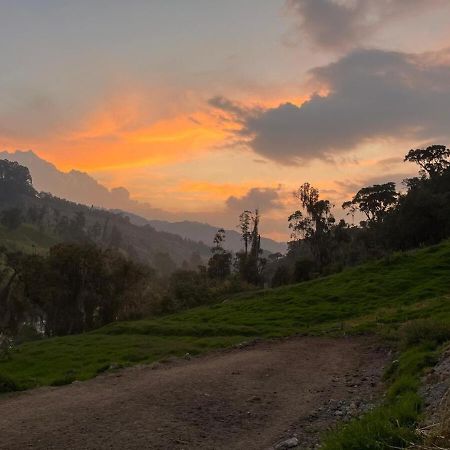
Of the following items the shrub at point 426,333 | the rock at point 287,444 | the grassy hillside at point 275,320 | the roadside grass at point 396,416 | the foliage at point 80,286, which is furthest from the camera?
the foliage at point 80,286

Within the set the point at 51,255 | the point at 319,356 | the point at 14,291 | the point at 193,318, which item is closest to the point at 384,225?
the point at 193,318

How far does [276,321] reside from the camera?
3450 cm

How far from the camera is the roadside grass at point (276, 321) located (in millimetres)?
25922

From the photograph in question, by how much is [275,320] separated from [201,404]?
2134cm

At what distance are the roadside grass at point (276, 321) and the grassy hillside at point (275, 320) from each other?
0.06m

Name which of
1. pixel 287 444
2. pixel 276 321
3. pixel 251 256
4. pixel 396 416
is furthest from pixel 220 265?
pixel 396 416

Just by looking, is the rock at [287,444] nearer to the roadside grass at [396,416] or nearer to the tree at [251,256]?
the roadside grass at [396,416]

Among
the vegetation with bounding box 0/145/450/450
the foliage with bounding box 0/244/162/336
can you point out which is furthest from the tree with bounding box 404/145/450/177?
the foliage with bounding box 0/244/162/336

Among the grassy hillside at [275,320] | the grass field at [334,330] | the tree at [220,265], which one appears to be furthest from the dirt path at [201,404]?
the tree at [220,265]

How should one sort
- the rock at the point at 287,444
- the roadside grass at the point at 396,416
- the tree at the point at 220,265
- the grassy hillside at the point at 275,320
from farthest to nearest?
1. the tree at the point at 220,265
2. the grassy hillside at the point at 275,320
3. the rock at the point at 287,444
4. the roadside grass at the point at 396,416

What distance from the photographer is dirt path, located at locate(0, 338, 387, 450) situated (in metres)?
11.9

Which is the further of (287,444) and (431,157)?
(431,157)

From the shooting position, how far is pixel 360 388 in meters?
15.5

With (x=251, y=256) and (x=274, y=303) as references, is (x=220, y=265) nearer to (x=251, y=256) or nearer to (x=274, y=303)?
(x=251, y=256)
